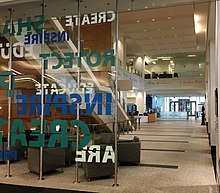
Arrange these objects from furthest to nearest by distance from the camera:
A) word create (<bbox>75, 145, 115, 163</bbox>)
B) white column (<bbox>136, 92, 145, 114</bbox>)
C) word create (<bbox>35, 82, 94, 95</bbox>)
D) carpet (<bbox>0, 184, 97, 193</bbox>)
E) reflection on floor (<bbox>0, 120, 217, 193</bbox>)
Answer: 1. white column (<bbox>136, 92, 145, 114</bbox>)
2. word create (<bbox>35, 82, 94, 95</bbox>)
3. word create (<bbox>75, 145, 115, 163</bbox>)
4. reflection on floor (<bbox>0, 120, 217, 193</bbox>)
5. carpet (<bbox>0, 184, 97, 193</bbox>)

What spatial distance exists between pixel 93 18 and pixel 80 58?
872 mm

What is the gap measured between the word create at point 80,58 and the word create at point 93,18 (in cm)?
65

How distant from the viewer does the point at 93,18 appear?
5.84m

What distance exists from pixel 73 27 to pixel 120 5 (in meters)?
1.12

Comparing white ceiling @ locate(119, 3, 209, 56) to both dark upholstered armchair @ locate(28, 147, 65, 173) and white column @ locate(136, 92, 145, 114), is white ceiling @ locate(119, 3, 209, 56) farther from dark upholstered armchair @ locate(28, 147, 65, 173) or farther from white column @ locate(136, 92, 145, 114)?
white column @ locate(136, 92, 145, 114)

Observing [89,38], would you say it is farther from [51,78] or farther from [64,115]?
[64,115]

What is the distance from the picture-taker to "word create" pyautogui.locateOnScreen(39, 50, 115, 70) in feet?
18.2

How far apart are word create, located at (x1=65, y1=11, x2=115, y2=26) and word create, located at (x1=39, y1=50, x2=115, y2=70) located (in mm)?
647

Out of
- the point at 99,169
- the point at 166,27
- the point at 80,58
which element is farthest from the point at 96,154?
the point at 166,27

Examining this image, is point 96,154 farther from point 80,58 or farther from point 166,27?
point 166,27

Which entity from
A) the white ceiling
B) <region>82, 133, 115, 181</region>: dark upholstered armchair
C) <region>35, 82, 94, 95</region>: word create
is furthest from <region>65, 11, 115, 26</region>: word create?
the white ceiling

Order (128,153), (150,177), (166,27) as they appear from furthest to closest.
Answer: (166,27), (128,153), (150,177)

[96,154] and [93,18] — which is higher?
[93,18]

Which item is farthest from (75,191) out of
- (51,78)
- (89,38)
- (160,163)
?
(89,38)
